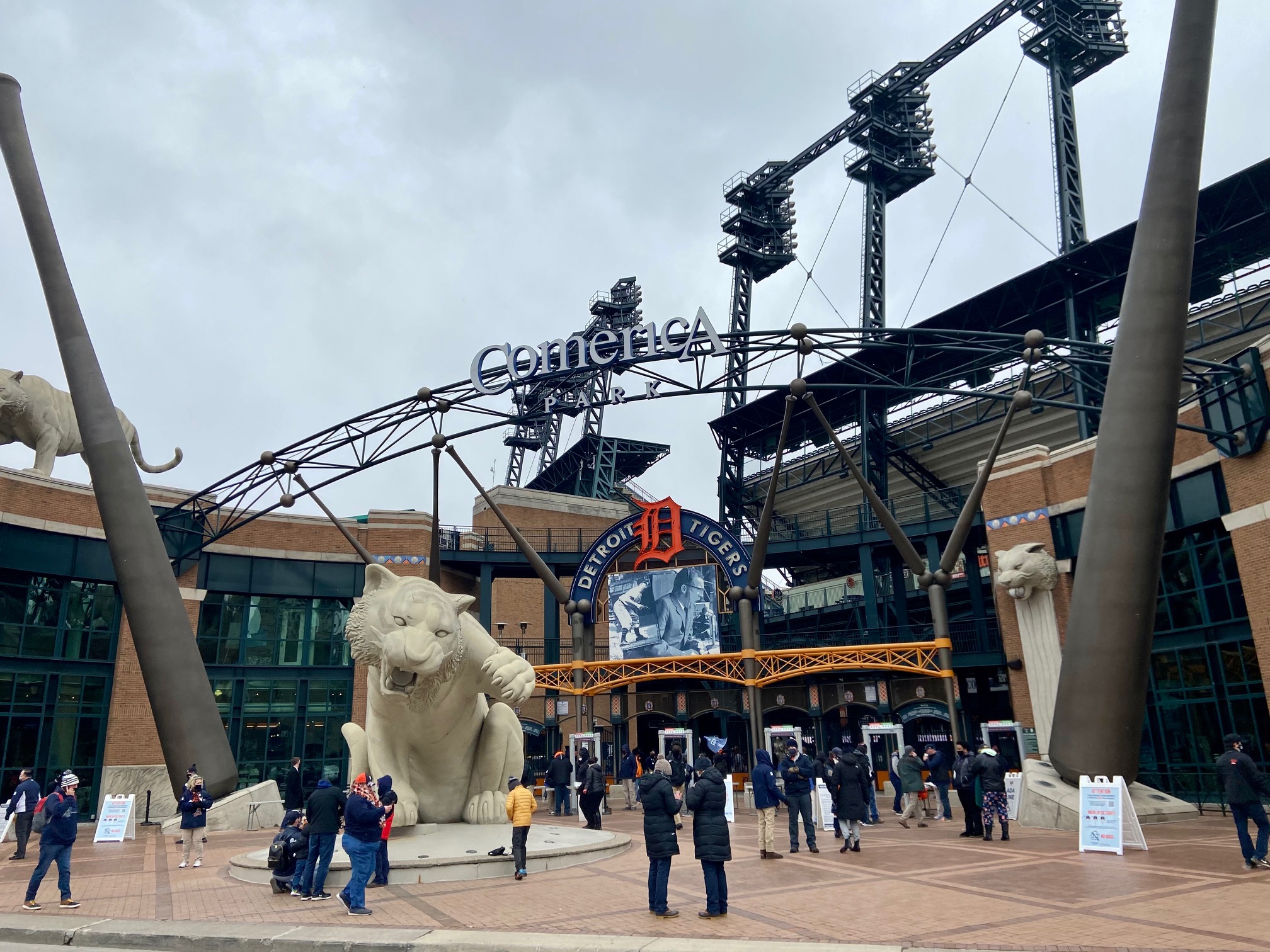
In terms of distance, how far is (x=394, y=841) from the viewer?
36.1 feet

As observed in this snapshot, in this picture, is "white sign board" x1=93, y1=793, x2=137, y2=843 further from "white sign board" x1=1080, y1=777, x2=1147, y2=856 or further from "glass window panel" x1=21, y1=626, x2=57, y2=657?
"white sign board" x1=1080, y1=777, x2=1147, y2=856

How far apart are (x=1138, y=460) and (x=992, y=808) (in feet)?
19.0

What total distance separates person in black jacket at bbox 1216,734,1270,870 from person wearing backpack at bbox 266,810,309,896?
9.21 m

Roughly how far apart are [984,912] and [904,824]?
890 centimetres

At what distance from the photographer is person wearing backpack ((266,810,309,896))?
9000 mm

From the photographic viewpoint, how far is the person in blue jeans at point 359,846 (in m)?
8.14

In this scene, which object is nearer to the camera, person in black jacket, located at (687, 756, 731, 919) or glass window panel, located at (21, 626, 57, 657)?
person in black jacket, located at (687, 756, 731, 919)

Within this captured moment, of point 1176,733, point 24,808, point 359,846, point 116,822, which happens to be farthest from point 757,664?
point 359,846

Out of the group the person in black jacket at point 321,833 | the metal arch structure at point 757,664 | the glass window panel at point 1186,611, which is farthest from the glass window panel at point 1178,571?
the person in black jacket at point 321,833

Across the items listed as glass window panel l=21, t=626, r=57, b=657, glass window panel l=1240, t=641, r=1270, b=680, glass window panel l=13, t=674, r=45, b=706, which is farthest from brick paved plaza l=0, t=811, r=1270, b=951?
glass window panel l=21, t=626, r=57, b=657

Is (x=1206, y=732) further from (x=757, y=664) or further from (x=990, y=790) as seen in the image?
(x=757, y=664)

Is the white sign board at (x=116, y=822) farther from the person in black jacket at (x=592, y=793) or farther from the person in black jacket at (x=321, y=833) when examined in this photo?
the person in black jacket at (x=321, y=833)

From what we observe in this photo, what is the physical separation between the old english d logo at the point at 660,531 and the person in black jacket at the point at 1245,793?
749 inches

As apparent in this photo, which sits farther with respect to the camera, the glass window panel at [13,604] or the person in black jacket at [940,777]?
the glass window panel at [13,604]
